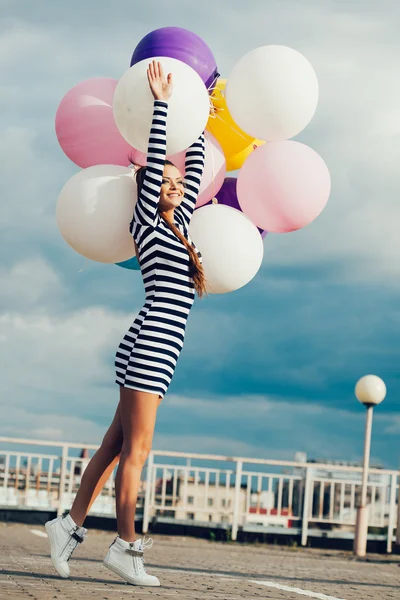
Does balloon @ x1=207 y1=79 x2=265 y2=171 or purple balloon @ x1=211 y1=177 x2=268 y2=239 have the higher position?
balloon @ x1=207 y1=79 x2=265 y2=171

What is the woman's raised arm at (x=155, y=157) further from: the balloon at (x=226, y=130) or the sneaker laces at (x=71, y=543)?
the sneaker laces at (x=71, y=543)

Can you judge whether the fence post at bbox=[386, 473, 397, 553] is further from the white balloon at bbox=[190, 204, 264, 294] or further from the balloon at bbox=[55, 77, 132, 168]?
the balloon at bbox=[55, 77, 132, 168]

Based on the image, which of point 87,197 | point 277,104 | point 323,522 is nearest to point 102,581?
point 87,197

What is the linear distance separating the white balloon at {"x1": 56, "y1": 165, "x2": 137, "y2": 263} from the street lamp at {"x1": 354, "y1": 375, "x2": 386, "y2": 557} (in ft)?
30.3

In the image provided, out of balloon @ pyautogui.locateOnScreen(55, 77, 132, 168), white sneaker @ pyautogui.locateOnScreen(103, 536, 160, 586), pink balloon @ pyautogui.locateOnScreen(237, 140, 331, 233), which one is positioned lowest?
white sneaker @ pyautogui.locateOnScreen(103, 536, 160, 586)

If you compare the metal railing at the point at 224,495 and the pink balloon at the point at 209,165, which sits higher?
the pink balloon at the point at 209,165

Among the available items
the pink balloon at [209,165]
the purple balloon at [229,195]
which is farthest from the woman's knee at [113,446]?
the purple balloon at [229,195]

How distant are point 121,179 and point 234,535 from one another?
1007cm

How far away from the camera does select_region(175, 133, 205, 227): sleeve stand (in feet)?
15.0

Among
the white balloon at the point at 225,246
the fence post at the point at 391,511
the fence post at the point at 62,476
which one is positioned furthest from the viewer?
the fence post at the point at 391,511

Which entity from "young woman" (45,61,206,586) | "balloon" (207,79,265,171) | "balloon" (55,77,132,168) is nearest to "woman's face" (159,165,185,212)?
"young woman" (45,61,206,586)

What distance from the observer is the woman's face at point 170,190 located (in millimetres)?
4391

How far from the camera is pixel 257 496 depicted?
15.1 metres

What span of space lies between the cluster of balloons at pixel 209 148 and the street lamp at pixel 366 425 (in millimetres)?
8502
